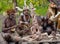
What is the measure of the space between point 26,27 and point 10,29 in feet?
1.05

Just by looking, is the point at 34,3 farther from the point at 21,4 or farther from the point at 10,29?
the point at 10,29

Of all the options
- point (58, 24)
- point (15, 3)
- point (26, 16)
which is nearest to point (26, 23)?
point (26, 16)

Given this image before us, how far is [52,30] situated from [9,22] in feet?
3.00

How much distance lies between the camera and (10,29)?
5699 millimetres

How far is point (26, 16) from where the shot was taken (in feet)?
18.8

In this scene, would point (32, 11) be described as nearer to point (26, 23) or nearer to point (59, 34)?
point (26, 23)

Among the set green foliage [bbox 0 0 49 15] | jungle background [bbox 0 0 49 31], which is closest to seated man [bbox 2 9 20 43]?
jungle background [bbox 0 0 49 31]

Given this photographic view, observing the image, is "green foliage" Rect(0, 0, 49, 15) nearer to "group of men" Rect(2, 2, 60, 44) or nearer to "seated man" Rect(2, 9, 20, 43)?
"group of men" Rect(2, 2, 60, 44)

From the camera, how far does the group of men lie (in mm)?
5559

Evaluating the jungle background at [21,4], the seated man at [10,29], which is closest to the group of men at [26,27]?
the seated man at [10,29]

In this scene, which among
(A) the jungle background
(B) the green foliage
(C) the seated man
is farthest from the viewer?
(B) the green foliage

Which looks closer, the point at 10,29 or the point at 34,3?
the point at 10,29

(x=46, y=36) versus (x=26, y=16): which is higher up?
(x=26, y=16)

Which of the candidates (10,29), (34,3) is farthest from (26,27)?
(34,3)
